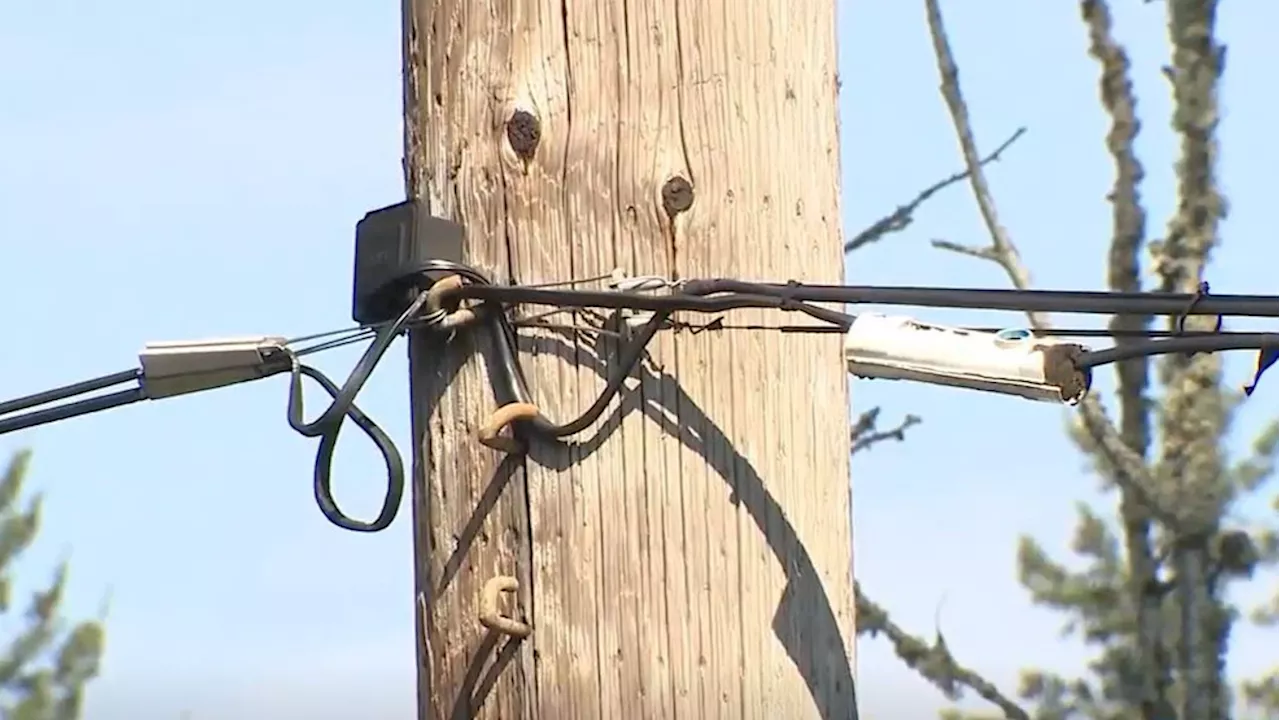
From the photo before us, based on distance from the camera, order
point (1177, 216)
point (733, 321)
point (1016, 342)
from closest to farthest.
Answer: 1. point (1016, 342)
2. point (733, 321)
3. point (1177, 216)

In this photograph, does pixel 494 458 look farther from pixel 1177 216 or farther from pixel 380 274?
pixel 1177 216

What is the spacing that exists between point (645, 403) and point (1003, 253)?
5.23 m

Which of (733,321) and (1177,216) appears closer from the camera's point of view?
(733,321)

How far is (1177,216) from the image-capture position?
750 cm

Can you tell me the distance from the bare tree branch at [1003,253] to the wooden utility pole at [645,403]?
4.76 meters

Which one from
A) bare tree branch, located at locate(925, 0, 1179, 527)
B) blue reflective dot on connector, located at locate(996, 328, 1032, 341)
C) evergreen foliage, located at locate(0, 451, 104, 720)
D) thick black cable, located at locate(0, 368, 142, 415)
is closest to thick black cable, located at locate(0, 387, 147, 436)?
thick black cable, located at locate(0, 368, 142, 415)

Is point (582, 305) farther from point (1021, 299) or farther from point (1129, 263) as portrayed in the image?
point (1129, 263)

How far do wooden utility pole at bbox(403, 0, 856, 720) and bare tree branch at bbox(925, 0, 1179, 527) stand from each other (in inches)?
187

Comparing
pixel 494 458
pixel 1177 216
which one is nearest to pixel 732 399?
pixel 494 458

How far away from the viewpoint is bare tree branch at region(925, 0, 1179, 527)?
24.5 ft

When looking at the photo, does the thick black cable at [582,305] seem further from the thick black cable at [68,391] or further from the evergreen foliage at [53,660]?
the evergreen foliage at [53,660]

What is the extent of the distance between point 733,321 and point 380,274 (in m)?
0.45

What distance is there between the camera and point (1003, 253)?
7.68 m

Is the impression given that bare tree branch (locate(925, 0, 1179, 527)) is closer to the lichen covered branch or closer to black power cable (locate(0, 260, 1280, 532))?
the lichen covered branch
